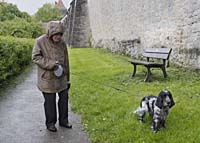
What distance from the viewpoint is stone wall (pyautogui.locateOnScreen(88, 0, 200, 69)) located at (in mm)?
11250

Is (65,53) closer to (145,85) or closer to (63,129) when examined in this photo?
(63,129)

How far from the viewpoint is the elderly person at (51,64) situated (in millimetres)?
5445

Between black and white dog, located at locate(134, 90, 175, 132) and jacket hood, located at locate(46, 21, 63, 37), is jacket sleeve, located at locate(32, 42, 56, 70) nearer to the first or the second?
jacket hood, located at locate(46, 21, 63, 37)

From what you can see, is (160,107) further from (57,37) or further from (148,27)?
(148,27)

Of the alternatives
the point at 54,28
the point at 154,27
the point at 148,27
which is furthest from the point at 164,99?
the point at 148,27

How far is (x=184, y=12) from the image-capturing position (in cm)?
1170

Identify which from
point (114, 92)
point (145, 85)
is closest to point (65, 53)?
point (114, 92)

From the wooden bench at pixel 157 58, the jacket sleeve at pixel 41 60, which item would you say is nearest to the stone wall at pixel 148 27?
the wooden bench at pixel 157 58

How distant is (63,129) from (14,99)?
2.91 metres

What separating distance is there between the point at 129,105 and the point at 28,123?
1.94 meters

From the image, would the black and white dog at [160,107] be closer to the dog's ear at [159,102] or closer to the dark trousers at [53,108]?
the dog's ear at [159,102]

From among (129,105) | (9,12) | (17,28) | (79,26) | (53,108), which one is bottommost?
(129,105)

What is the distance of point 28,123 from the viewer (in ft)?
20.3

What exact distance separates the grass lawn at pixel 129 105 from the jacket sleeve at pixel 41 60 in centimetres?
118
